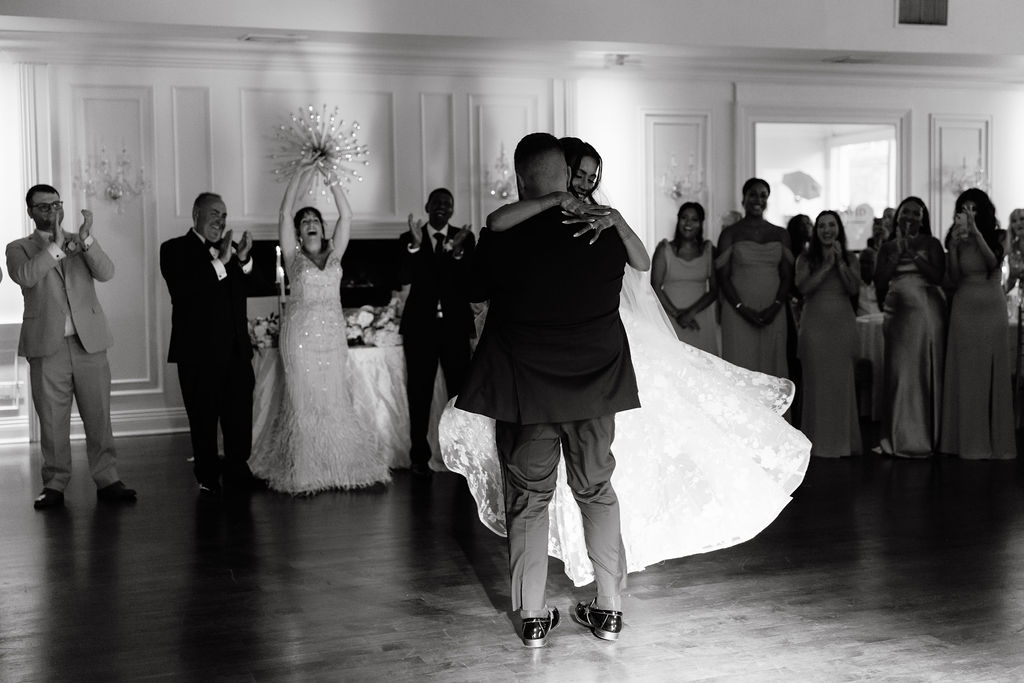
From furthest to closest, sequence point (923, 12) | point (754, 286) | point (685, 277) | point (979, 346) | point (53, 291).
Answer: point (923, 12) → point (685, 277) → point (754, 286) → point (979, 346) → point (53, 291)

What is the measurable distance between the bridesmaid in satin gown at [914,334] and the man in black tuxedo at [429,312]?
293 cm

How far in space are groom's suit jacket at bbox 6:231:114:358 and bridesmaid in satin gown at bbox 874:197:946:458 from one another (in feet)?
16.5

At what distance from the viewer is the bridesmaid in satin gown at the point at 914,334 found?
759 centimetres

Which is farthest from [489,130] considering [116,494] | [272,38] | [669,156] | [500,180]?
[116,494]

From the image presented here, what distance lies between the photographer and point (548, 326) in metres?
3.69

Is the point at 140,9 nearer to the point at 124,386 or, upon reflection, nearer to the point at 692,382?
the point at 124,386

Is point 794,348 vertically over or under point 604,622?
over

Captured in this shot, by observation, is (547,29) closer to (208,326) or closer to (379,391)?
(379,391)

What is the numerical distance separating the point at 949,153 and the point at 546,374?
9.50 meters

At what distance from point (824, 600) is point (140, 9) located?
20.2 feet

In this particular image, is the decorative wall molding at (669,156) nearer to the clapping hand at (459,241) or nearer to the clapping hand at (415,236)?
the clapping hand at (459,241)

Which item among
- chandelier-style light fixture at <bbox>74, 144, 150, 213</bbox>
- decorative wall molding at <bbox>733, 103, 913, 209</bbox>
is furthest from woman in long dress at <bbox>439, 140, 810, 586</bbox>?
decorative wall molding at <bbox>733, 103, 913, 209</bbox>

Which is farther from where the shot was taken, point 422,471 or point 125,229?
point 125,229

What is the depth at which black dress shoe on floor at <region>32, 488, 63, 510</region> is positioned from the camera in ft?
20.4
